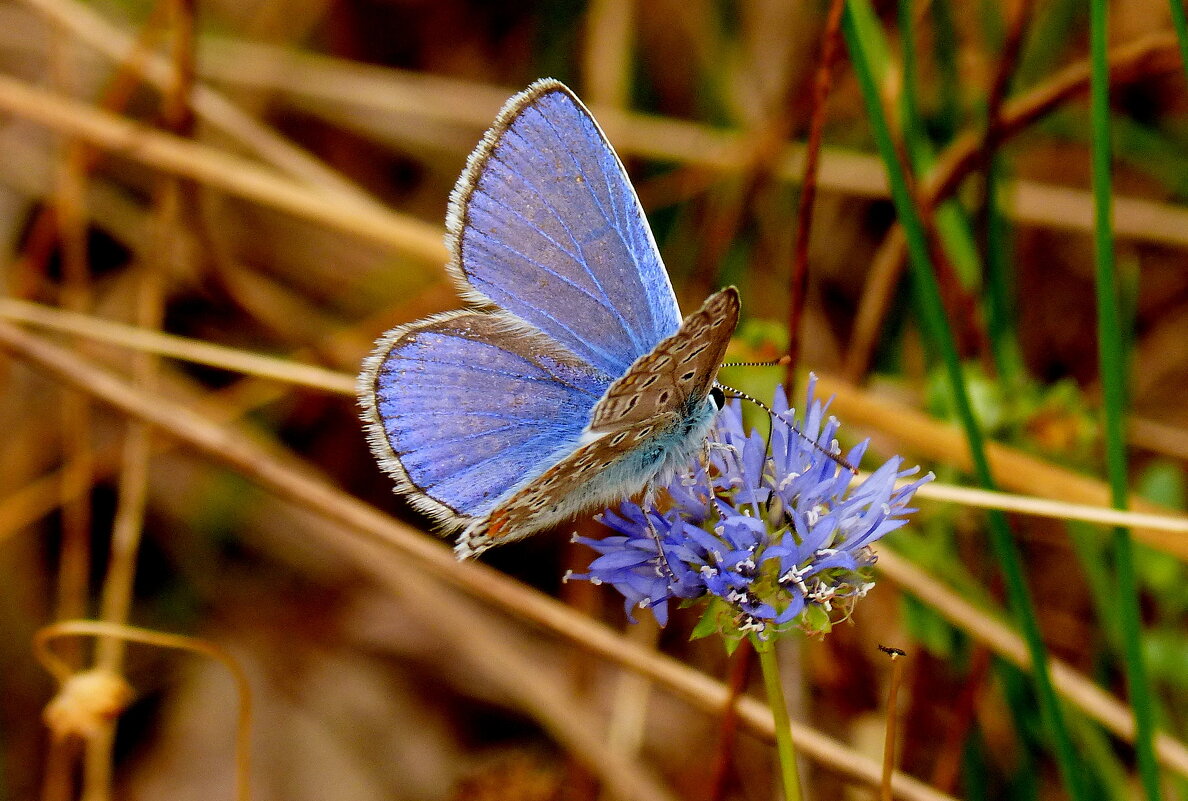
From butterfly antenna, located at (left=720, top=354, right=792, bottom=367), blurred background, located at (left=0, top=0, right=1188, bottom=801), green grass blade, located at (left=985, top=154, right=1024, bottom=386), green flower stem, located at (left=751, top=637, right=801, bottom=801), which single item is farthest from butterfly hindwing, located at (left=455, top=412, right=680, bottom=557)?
green grass blade, located at (left=985, top=154, right=1024, bottom=386)

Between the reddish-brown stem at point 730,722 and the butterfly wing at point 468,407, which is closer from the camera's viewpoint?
the butterfly wing at point 468,407

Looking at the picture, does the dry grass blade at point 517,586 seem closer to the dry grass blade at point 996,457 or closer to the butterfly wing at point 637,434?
the dry grass blade at point 996,457

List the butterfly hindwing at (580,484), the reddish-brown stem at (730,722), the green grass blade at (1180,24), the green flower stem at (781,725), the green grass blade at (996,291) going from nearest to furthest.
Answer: the green flower stem at (781,725), the butterfly hindwing at (580,484), the green grass blade at (1180,24), the reddish-brown stem at (730,722), the green grass blade at (996,291)

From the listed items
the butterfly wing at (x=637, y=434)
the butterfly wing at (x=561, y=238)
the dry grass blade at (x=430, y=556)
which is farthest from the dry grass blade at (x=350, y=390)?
the butterfly wing at (x=561, y=238)

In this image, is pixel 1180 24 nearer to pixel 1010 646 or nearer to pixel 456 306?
pixel 1010 646

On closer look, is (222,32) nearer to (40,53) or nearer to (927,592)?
(40,53)

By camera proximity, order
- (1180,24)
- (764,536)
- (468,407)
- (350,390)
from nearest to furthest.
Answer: (764,536) → (1180,24) → (468,407) → (350,390)

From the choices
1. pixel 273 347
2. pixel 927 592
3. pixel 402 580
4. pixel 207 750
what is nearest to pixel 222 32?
pixel 273 347

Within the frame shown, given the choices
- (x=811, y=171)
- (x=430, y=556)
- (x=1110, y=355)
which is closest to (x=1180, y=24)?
(x=1110, y=355)
